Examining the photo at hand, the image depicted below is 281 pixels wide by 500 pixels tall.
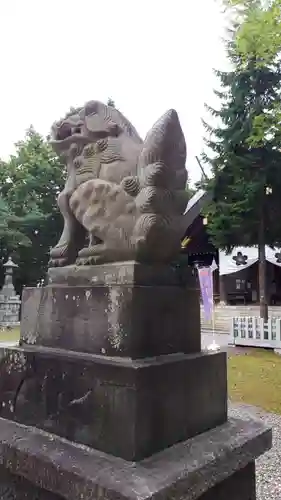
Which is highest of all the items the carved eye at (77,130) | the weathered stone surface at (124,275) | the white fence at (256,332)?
the carved eye at (77,130)

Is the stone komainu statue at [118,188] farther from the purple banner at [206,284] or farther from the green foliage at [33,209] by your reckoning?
the green foliage at [33,209]

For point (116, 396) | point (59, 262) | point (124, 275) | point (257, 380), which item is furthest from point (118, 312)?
point (257, 380)

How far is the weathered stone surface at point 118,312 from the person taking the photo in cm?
171

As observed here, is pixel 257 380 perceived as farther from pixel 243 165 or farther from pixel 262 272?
pixel 243 165

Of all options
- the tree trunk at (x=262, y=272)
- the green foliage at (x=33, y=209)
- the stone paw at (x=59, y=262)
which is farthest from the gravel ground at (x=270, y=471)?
the green foliage at (x=33, y=209)

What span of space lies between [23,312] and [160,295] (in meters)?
0.84

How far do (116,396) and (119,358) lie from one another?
0.53ft

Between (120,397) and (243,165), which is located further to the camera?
(243,165)

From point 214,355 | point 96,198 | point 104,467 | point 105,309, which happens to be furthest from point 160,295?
point 104,467

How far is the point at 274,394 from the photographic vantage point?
5.39m

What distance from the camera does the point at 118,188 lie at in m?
1.98

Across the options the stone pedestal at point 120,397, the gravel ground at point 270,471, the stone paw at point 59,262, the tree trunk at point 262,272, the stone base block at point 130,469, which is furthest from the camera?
the tree trunk at point 262,272

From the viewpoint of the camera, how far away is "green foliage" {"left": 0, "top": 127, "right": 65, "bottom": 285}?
17234 millimetres

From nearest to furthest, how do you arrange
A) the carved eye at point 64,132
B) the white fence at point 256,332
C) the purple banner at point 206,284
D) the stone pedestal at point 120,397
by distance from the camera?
the stone pedestal at point 120,397 < the carved eye at point 64,132 < the white fence at point 256,332 < the purple banner at point 206,284
